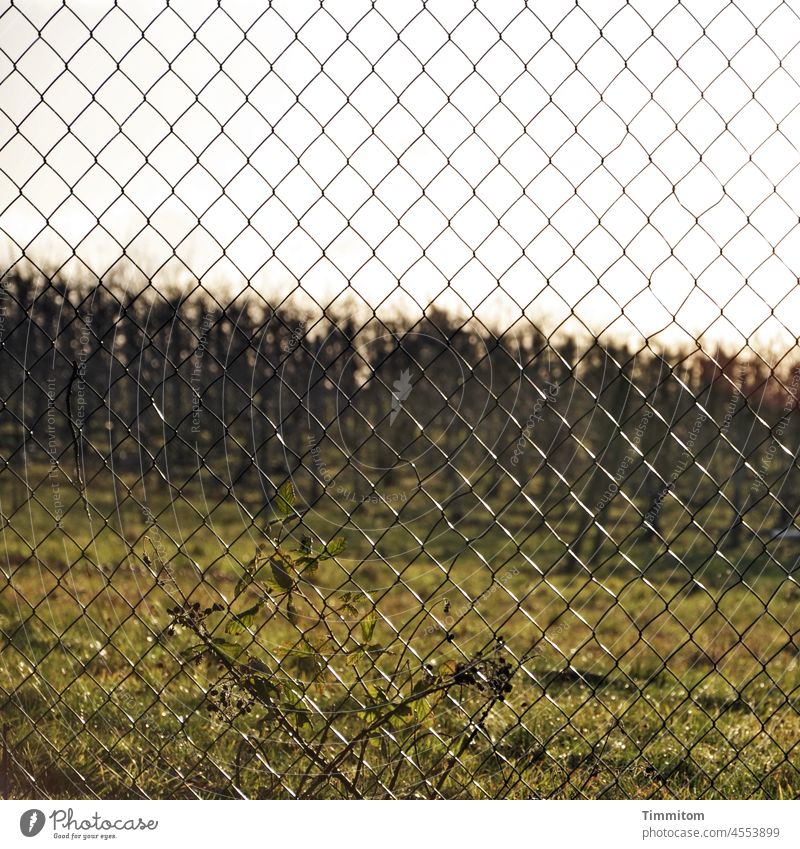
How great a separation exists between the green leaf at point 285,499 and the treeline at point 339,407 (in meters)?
0.04

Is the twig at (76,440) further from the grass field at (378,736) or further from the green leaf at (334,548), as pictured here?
the green leaf at (334,548)

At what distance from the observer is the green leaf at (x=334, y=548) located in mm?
1733

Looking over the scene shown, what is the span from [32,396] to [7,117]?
10.0 ft

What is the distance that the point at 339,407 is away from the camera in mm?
2072

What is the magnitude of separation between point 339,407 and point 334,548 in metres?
0.45

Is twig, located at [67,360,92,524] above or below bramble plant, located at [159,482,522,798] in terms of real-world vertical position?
above

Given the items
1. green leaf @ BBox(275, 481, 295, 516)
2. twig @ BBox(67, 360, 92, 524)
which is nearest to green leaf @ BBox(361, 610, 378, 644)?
green leaf @ BBox(275, 481, 295, 516)

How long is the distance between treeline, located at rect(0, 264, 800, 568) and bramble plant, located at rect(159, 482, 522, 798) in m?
0.21

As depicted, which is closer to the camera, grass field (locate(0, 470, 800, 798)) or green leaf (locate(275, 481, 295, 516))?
green leaf (locate(275, 481, 295, 516))

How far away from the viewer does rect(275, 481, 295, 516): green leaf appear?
171 centimetres

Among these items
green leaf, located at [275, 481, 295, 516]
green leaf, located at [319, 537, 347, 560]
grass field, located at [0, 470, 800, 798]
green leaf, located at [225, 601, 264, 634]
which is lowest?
grass field, located at [0, 470, 800, 798]

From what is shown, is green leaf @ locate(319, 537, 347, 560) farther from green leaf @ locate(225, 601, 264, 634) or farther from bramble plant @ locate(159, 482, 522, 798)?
green leaf @ locate(225, 601, 264, 634)
